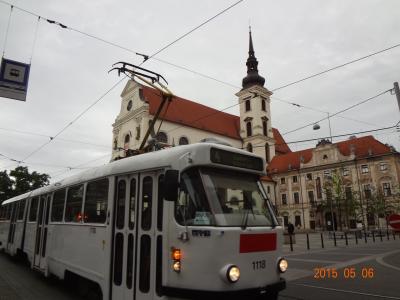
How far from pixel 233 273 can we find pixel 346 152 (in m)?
52.7

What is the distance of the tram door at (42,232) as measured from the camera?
31.3ft

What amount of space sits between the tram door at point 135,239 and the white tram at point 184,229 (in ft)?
0.05

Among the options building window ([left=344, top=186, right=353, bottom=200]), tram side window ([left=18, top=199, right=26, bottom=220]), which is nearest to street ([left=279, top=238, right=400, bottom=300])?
tram side window ([left=18, top=199, right=26, bottom=220])

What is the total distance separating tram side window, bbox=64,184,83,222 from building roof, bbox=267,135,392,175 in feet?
159

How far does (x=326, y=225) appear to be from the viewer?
52062 millimetres

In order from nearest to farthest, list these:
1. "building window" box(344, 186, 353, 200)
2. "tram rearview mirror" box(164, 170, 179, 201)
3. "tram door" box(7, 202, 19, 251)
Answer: "tram rearview mirror" box(164, 170, 179, 201)
"tram door" box(7, 202, 19, 251)
"building window" box(344, 186, 353, 200)

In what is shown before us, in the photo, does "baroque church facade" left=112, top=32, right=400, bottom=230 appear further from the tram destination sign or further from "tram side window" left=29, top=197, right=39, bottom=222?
the tram destination sign

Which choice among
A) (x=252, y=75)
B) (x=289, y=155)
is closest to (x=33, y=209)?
(x=252, y=75)

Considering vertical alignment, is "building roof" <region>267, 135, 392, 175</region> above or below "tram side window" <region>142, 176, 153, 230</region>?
above

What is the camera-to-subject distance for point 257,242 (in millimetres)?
5113

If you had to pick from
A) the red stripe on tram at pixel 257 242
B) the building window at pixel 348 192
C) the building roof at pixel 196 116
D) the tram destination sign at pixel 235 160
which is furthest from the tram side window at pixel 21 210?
the building window at pixel 348 192

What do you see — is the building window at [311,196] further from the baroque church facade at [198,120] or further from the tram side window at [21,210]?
the tram side window at [21,210]

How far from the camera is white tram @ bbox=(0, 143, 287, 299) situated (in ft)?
15.5
